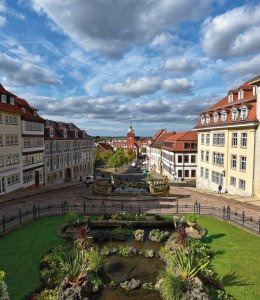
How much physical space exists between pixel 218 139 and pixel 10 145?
3244 centimetres

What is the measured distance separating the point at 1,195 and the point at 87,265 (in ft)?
85.3

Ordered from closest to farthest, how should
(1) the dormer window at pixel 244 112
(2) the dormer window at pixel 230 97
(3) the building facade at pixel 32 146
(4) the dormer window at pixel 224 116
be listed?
(1) the dormer window at pixel 244 112 → (4) the dormer window at pixel 224 116 → (2) the dormer window at pixel 230 97 → (3) the building facade at pixel 32 146

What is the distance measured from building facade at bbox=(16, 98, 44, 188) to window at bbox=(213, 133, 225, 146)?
31475mm

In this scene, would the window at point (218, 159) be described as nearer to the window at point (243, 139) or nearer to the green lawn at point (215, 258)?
the window at point (243, 139)

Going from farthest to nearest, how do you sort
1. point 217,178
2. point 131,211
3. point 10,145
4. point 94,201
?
A: point 217,178
point 10,145
point 94,201
point 131,211

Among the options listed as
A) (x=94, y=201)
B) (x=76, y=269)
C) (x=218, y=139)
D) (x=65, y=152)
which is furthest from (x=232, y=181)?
(x=65, y=152)

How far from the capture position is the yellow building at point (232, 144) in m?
32.3

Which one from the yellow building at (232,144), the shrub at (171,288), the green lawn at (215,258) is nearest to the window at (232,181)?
the yellow building at (232,144)

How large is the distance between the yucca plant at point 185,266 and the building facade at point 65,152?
4275cm

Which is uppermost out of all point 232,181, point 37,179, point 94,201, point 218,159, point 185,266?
point 218,159

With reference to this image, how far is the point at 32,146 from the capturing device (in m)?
43.8

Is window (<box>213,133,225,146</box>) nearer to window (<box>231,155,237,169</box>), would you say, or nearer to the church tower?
window (<box>231,155,237,169</box>)

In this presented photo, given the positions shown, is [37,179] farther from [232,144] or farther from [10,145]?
[232,144]

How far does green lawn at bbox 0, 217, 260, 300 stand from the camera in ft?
39.0
